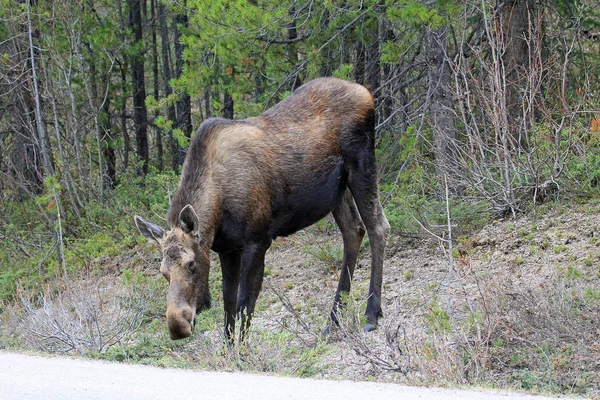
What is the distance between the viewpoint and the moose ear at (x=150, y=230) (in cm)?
752

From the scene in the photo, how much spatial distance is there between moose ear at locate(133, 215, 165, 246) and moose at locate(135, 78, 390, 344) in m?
0.01

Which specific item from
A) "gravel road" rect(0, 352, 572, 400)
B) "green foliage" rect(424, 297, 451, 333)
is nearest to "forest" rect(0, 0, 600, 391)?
"green foliage" rect(424, 297, 451, 333)

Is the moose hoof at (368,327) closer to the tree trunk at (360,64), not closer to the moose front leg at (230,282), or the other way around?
the moose front leg at (230,282)

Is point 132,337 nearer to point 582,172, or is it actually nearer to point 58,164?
point 582,172

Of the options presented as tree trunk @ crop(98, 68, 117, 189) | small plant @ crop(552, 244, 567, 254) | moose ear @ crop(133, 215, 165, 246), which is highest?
moose ear @ crop(133, 215, 165, 246)

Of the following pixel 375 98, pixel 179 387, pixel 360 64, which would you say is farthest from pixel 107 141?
pixel 179 387

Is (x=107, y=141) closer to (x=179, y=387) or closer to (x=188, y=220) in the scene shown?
(x=188, y=220)

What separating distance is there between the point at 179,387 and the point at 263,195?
11.0 feet

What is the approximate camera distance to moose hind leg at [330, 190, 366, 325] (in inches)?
359

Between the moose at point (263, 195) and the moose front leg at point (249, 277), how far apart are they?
0.03ft

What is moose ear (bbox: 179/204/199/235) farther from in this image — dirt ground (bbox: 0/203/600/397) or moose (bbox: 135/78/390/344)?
dirt ground (bbox: 0/203/600/397)

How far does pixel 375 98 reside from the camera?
545 inches

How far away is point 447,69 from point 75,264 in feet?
24.1

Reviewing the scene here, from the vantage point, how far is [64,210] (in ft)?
52.6
